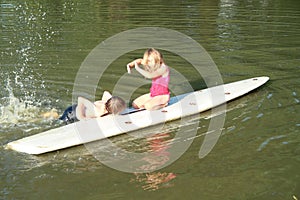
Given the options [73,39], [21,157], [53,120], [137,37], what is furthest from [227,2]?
[21,157]

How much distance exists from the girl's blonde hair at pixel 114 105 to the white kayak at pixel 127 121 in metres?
0.10

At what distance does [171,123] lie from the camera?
883 cm

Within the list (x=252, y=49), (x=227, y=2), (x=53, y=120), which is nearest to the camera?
(x=53, y=120)

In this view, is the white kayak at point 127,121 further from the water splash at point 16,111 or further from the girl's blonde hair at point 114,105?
the water splash at point 16,111

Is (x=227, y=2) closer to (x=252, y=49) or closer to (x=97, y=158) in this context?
(x=252, y=49)

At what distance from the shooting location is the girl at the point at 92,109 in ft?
27.9

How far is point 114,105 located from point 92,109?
0.41 m

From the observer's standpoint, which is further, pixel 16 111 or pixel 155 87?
pixel 155 87

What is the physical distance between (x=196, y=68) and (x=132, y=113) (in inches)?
160

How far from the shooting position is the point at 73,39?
50.4 feet

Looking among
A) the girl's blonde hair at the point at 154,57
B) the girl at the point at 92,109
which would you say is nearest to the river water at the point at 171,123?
the girl at the point at 92,109

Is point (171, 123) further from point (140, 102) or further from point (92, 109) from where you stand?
point (92, 109)

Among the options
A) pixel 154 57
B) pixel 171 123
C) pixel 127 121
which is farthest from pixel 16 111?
pixel 171 123

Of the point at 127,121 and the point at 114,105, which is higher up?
the point at 114,105
